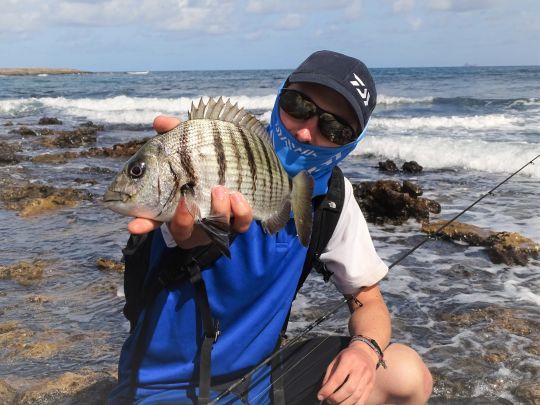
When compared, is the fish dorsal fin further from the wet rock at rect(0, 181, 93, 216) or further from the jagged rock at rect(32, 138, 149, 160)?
the jagged rock at rect(32, 138, 149, 160)

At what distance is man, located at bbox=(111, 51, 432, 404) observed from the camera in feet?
7.58

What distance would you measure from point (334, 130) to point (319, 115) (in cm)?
10

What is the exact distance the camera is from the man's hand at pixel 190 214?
176 cm

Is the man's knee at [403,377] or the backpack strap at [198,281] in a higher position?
the backpack strap at [198,281]

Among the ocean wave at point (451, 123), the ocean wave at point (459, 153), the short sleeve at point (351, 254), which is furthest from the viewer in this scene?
the ocean wave at point (451, 123)

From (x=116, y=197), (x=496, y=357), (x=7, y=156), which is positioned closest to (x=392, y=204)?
(x=496, y=357)

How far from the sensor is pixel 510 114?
2205 cm

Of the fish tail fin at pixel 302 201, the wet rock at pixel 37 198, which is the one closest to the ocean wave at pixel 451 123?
the wet rock at pixel 37 198

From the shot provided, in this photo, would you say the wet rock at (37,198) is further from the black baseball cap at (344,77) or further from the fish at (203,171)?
the fish at (203,171)

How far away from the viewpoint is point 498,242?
6.46m

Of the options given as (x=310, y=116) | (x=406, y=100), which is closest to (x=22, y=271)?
(x=310, y=116)

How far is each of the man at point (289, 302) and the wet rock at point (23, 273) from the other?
3521mm

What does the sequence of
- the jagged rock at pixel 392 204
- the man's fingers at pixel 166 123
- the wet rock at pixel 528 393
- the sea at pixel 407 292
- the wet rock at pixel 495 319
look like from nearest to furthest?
the man's fingers at pixel 166 123 → the wet rock at pixel 528 393 → the sea at pixel 407 292 → the wet rock at pixel 495 319 → the jagged rock at pixel 392 204

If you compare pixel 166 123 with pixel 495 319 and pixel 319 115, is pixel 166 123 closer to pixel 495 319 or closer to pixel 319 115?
pixel 319 115
